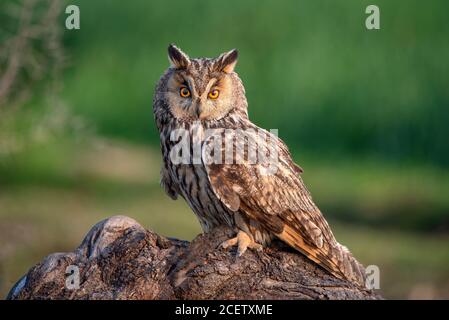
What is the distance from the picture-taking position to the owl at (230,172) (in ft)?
15.0

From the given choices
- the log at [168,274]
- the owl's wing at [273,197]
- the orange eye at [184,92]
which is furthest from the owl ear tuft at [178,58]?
the log at [168,274]

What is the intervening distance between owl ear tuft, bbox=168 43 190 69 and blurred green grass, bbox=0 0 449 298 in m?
4.23

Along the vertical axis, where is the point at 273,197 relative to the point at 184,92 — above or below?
below

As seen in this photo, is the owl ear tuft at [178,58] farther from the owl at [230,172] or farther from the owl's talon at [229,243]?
the owl's talon at [229,243]

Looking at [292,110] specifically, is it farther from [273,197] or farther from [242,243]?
[242,243]

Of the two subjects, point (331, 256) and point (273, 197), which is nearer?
point (331, 256)

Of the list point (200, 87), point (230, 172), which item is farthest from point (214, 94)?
point (230, 172)

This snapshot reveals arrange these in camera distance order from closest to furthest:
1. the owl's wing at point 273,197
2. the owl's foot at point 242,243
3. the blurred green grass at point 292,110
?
the owl's foot at point 242,243 → the owl's wing at point 273,197 → the blurred green grass at point 292,110

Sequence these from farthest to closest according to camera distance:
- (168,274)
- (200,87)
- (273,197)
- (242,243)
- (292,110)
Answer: (292,110)
(200,87)
(273,197)
(242,243)
(168,274)

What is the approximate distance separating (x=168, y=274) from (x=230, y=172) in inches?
24.1

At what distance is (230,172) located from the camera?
4.61 meters

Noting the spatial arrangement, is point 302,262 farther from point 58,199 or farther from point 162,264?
point 58,199

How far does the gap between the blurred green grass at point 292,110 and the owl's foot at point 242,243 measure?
440 centimetres

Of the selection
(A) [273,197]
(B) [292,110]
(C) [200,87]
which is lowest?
(B) [292,110]
